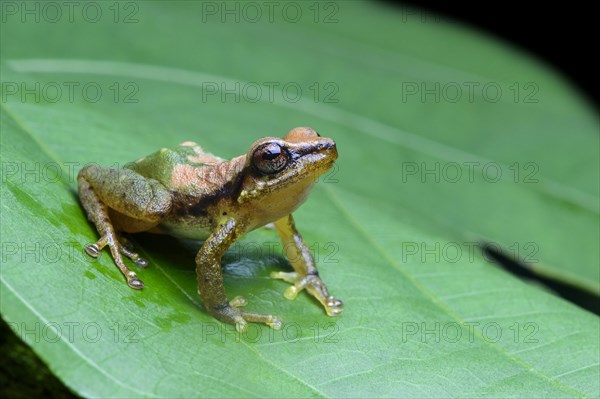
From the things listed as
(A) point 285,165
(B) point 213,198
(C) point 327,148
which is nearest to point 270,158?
(A) point 285,165

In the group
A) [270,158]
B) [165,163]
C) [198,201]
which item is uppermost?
[270,158]

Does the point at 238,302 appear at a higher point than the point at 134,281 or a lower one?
lower

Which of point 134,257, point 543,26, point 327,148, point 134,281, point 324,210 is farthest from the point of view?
point 543,26

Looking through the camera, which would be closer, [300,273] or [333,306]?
[333,306]

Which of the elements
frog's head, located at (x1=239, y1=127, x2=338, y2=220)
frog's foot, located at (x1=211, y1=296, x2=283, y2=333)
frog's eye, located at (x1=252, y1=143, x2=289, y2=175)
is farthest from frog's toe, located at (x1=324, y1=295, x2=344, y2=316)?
frog's eye, located at (x1=252, y1=143, x2=289, y2=175)

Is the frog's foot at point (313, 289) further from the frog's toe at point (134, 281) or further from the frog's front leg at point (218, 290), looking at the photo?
the frog's toe at point (134, 281)

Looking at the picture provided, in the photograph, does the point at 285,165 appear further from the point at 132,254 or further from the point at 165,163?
the point at 132,254

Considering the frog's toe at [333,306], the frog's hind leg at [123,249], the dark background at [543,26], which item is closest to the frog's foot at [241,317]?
the frog's toe at [333,306]

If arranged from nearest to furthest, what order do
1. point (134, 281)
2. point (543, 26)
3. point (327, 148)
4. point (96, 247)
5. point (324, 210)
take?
1. point (134, 281)
2. point (96, 247)
3. point (327, 148)
4. point (324, 210)
5. point (543, 26)
